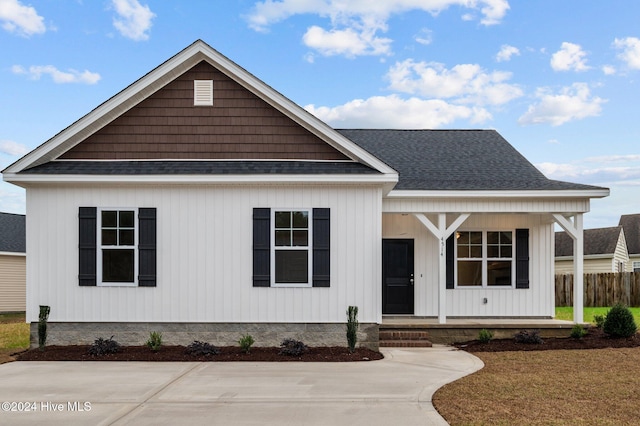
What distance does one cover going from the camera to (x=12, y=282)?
28031 mm

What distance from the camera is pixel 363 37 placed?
20.0 meters

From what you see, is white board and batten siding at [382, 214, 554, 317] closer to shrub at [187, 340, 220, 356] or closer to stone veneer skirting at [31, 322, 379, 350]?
stone veneer skirting at [31, 322, 379, 350]

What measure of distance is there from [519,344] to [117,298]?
8013 millimetres

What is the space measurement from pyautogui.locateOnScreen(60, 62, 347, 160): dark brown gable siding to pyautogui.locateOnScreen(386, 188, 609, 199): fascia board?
193 centimetres

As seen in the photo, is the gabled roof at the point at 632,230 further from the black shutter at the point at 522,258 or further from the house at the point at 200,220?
the house at the point at 200,220

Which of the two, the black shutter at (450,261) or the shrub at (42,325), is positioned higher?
the black shutter at (450,261)

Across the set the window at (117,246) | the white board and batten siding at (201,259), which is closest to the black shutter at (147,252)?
the window at (117,246)

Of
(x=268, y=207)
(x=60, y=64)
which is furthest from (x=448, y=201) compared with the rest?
(x=60, y=64)

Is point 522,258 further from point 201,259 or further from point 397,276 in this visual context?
point 201,259

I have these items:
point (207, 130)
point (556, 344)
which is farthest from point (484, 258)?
point (207, 130)

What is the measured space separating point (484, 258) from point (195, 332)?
7093mm

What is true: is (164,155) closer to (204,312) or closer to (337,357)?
(204,312)

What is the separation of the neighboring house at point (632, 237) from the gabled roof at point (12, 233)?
108ft

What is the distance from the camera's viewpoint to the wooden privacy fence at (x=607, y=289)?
1022 inches
